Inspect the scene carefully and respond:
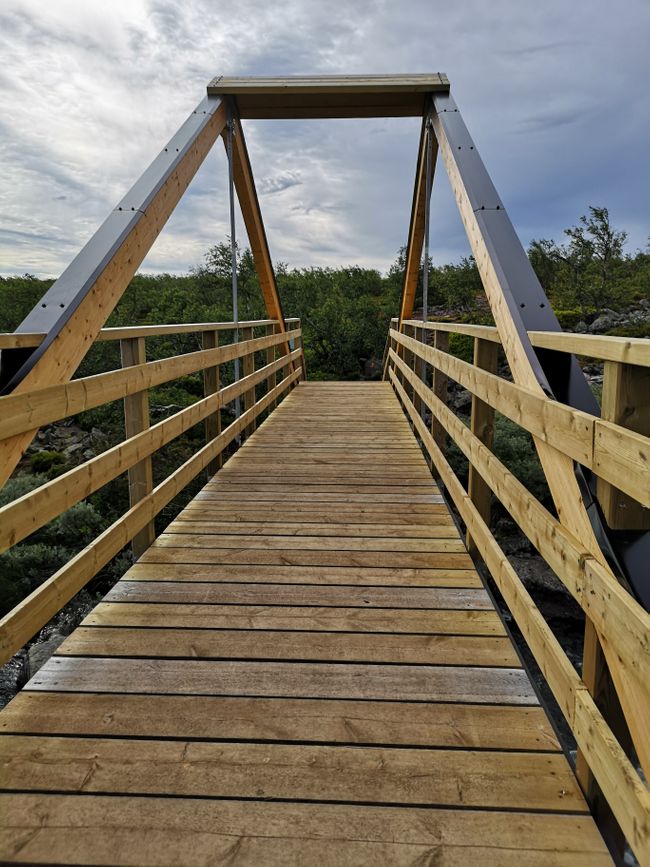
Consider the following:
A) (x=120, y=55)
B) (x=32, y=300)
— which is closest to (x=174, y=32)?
(x=120, y=55)

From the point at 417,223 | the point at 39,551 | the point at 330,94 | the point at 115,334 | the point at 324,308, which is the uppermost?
the point at 330,94

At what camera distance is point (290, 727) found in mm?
1569

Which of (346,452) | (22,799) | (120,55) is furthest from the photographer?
(346,452)

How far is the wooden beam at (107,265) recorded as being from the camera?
195cm

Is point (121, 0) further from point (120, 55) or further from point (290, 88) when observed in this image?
point (290, 88)

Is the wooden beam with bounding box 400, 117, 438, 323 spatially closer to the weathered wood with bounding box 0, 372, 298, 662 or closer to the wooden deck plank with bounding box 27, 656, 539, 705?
the weathered wood with bounding box 0, 372, 298, 662

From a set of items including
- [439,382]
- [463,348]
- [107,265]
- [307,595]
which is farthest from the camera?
[463,348]

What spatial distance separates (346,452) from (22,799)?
12.4 feet

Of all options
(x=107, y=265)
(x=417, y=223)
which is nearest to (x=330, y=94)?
(x=417, y=223)

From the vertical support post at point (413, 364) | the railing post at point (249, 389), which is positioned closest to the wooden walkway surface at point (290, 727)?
the railing post at point (249, 389)

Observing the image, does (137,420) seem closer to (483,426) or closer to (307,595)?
(307,595)

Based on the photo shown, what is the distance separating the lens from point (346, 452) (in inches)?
195

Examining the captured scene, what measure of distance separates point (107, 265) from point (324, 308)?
45.4 ft

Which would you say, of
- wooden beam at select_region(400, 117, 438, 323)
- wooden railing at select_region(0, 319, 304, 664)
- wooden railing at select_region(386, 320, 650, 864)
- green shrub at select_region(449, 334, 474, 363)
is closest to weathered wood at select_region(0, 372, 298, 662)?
wooden railing at select_region(0, 319, 304, 664)
